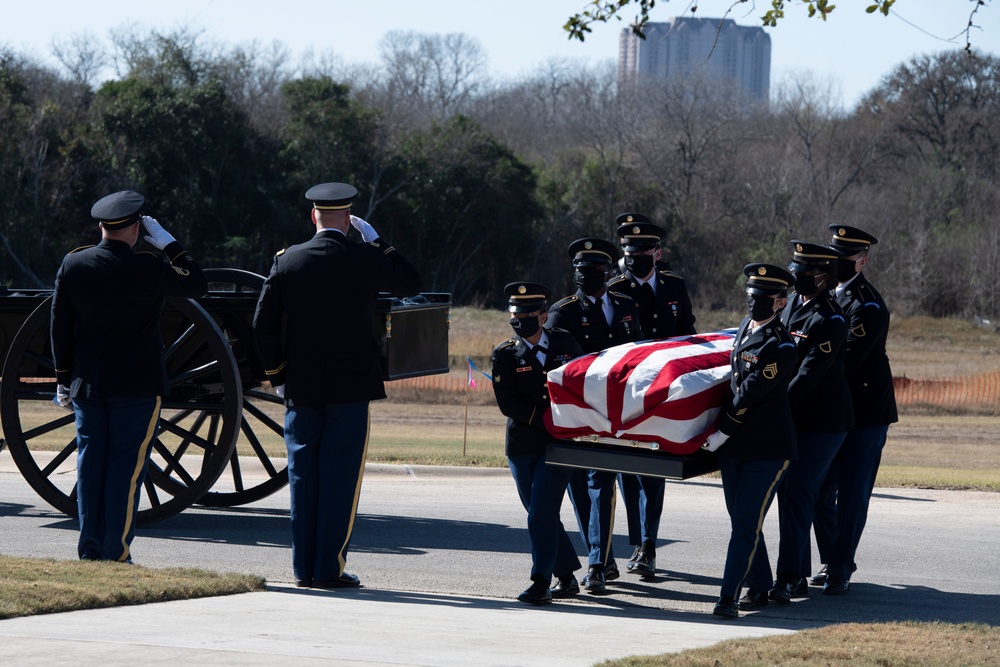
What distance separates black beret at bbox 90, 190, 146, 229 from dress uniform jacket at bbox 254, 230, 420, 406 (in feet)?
2.56

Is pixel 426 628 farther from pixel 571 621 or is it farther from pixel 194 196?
pixel 194 196

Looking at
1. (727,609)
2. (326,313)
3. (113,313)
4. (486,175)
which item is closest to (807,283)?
(727,609)

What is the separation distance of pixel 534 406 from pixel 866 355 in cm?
188

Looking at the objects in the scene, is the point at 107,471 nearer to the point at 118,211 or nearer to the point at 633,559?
the point at 118,211

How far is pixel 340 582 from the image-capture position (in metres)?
6.31

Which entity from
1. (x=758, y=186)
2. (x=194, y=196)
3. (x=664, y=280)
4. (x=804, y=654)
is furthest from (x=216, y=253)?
(x=804, y=654)

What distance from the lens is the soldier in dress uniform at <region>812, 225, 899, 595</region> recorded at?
6.88 meters

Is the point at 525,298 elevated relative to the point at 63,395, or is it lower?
elevated

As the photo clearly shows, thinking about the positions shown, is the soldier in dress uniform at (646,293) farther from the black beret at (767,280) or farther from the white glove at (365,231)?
the white glove at (365,231)

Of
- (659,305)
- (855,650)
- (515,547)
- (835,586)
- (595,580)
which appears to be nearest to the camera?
(855,650)

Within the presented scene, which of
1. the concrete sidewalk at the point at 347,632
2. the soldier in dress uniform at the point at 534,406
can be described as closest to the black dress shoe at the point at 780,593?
the concrete sidewalk at the point at 347,632

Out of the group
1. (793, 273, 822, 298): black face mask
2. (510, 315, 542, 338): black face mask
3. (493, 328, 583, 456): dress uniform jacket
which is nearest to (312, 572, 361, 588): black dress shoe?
(493, 328, 583, 456): dress uniform jacket

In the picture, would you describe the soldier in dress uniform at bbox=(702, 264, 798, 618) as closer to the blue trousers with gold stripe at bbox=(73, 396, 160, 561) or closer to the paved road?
the paved road

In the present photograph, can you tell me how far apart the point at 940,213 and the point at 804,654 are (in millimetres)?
50672
